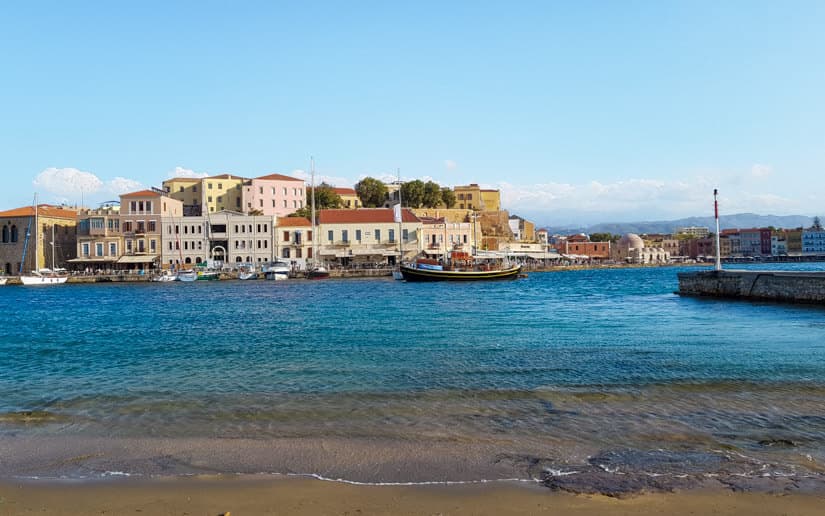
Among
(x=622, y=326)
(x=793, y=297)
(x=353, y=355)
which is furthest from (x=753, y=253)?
(x=353, y=355)

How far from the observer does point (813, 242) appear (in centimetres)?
13062

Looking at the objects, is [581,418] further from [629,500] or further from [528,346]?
[528,346]

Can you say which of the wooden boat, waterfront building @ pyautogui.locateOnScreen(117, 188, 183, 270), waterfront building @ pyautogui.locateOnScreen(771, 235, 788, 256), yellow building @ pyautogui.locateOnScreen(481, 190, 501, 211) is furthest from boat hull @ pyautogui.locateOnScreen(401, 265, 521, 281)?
waterfront building @ pyautogui.locateOnScreen(771, 235, 788, 256)

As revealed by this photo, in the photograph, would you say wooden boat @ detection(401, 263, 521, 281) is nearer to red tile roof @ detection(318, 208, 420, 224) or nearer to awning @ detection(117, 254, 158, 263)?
red tile roof @ detection(318, 208, 420, 224)

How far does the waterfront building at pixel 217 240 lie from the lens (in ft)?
209

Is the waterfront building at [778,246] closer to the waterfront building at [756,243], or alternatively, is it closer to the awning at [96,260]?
the waterfront building at [756,243]

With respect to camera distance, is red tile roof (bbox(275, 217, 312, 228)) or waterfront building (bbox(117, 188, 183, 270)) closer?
waterfront building (bbox(117, 188, 183, 270))

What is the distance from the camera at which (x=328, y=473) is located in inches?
255

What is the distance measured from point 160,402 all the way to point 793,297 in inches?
1044

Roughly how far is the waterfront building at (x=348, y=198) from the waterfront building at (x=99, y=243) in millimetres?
29637

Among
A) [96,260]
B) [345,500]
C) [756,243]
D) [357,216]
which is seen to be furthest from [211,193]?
[756,243]

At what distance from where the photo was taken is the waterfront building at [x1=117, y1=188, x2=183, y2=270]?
62969 millimetres

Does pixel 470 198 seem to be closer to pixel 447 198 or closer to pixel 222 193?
pixel 447 198

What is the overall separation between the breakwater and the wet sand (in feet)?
79.8
